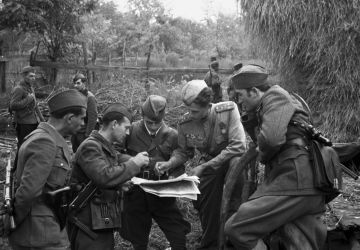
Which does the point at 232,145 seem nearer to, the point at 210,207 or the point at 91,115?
the point at 210,207

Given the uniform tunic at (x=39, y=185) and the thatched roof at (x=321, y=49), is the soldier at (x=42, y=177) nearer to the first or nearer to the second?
the uniform tunic at (x=39, y=185)

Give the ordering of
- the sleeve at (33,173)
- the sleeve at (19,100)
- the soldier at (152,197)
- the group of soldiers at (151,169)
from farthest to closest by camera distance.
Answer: the sleeve at (19,100) → the soldier at (152,197) → the group of soldiers at (151,169) → the sleeve at (33,173)

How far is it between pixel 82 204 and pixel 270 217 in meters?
1.43

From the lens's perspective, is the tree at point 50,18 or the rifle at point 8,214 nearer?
the rifle at point 8,214

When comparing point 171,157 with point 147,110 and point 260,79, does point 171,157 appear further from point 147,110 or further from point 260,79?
point 260,79

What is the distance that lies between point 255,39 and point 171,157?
4.77 meters

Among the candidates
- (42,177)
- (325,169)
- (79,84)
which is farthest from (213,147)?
(79,84)

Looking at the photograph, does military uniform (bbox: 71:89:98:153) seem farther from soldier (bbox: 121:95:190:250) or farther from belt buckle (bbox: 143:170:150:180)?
belt buckle (bbox: 143:170:150:180)

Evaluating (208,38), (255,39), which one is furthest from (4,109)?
(208,38)

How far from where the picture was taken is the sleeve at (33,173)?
337 cm

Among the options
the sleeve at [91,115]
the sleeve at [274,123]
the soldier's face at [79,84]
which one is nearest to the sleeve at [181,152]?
the sleeve at [274,123]

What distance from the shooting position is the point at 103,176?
3.86 m

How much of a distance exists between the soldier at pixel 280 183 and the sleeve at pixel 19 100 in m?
5.51

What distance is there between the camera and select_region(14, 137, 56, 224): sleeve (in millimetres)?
3371
